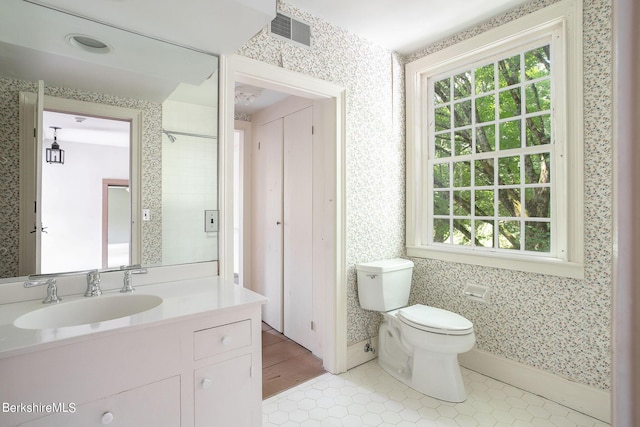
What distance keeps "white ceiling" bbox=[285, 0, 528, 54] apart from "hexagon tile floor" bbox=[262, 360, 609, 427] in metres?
2.50

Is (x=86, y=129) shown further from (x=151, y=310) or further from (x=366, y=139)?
(x=366, y=139)

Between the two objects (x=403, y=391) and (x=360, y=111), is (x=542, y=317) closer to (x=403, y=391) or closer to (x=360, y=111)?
(x=403, y=391)

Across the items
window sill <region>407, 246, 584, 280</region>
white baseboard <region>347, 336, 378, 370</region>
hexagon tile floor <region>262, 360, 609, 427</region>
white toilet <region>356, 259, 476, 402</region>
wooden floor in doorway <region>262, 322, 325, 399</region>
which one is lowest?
wooden floor in doorway <region>262, 322, 325, 399</region>

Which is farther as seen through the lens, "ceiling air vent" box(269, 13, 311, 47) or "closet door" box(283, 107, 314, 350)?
"closet door" box(283, 107, 314, 350)

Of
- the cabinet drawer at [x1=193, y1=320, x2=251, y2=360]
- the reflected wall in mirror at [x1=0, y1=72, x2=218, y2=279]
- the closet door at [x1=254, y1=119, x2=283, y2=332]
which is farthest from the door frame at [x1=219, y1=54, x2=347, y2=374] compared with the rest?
the cabinet drawer at [x1=193, y1=320, x2=251, y2=360]

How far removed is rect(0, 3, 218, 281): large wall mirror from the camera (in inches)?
53.7

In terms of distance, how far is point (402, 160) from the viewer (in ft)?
9.13

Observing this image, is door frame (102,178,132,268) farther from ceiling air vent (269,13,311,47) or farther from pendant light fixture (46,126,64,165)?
ceiling air vent (269,13,311,47)

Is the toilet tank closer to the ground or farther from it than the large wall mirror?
closer to the ground

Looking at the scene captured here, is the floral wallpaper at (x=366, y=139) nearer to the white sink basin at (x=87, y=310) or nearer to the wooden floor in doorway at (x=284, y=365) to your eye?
the wooden floor in doorway at (x=284, y=365)

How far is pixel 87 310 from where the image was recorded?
A: 1.37 metres

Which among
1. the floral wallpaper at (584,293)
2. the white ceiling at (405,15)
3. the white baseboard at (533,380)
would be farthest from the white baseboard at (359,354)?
the white ceiling at (405,15)

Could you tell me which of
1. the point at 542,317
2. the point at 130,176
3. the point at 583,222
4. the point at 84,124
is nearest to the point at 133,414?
the point at 130,176

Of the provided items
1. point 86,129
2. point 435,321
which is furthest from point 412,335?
point 86,129
